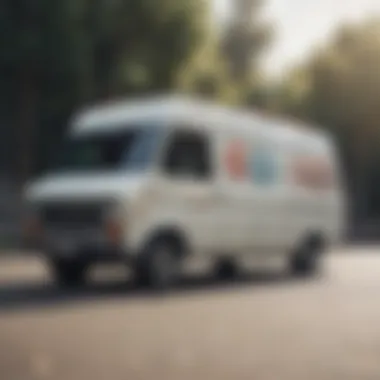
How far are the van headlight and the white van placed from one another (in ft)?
0.04

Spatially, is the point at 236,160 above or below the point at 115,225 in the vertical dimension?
above

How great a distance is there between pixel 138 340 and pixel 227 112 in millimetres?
7136

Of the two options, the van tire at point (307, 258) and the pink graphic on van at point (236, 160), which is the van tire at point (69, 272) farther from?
the van tire at point (307, 258)

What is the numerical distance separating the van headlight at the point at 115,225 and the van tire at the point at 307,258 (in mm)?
4767

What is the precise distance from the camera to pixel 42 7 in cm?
3038

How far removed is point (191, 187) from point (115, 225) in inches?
59.0

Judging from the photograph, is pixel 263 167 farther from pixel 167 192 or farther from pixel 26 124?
pixel 26 124

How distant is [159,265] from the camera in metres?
15.4

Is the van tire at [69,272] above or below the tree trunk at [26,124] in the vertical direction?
below

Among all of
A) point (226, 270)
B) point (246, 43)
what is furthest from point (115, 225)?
point (246, 43)

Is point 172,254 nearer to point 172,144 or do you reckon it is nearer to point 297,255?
point 172,144

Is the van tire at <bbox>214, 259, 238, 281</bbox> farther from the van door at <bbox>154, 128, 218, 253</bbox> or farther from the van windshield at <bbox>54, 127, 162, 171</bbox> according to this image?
the van windshield at <bbox>54, 127, 162, 171</bbox>

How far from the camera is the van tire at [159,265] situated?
15242 millimetres

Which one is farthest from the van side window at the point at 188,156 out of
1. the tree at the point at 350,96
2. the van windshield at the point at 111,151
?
the tree at the point at 350,96
